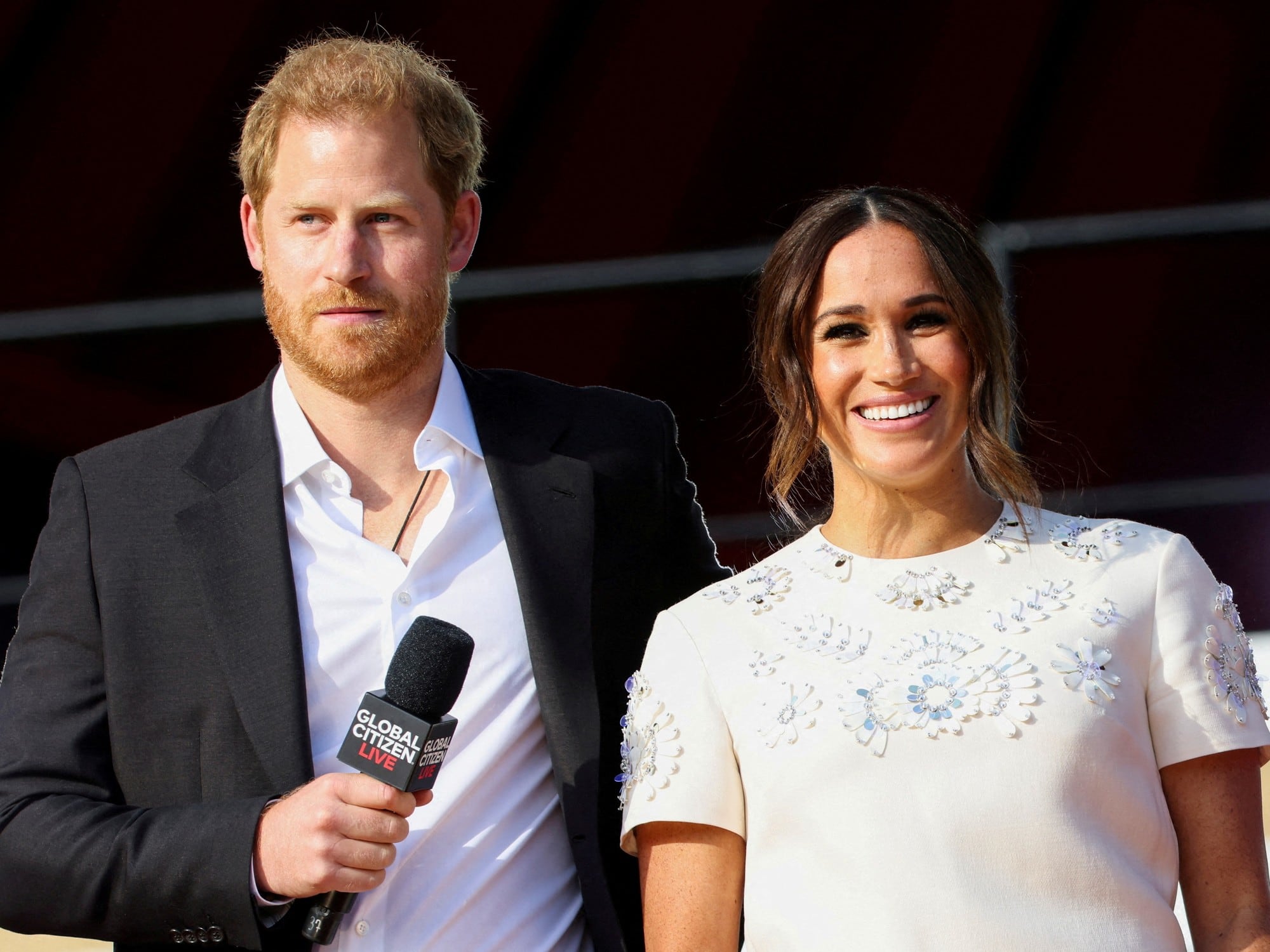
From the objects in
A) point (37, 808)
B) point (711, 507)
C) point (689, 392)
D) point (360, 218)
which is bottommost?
point (37, 808)

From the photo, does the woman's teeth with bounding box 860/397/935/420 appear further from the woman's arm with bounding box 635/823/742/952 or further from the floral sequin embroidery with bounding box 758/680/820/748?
the woman's arm with bounding box 635/823/742/952

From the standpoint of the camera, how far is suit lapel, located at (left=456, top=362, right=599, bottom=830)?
185cm

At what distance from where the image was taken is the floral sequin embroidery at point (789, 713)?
5.55 ft

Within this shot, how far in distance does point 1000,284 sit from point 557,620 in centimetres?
68

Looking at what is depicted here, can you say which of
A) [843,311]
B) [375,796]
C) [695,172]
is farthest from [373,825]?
[695,172]

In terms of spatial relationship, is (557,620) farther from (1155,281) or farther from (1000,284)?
(1155,281)

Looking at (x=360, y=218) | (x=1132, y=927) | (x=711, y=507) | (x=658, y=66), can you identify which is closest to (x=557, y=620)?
(x=360, y=218)

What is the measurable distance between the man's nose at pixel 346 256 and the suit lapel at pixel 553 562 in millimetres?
271

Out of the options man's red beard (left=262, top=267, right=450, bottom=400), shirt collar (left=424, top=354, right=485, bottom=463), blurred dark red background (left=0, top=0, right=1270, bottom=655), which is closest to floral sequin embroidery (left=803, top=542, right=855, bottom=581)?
shirt collar (left=424, top=354, right=485, bottom=463)

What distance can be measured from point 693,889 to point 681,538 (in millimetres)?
570

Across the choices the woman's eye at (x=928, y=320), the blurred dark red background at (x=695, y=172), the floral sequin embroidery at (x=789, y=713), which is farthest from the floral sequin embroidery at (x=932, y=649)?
the blurred dark red background at (x=695, y=172)

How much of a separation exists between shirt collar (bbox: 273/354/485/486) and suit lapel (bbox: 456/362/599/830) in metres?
0.02

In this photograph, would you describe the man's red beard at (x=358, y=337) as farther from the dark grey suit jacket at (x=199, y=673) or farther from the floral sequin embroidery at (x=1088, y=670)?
the floral sequin embroidery at (x=1088, y=670)

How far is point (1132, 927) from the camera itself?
5.15 ft
